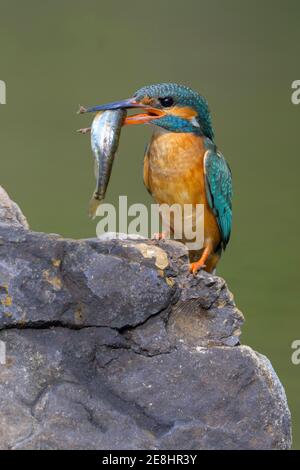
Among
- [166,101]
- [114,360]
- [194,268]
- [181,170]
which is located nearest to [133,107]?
[166,101]

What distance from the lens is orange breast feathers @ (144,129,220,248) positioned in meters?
3.26

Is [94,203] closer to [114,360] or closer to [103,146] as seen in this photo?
[103,146]

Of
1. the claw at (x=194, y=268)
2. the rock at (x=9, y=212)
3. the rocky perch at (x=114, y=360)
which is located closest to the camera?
the rocky perch at (x=114, y=360)

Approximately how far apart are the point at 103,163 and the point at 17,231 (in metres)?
0.45

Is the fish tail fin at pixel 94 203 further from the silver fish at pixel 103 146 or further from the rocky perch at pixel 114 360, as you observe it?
the rocky perch at pixel 114 360

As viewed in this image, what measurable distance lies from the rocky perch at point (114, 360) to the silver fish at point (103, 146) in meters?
0.31

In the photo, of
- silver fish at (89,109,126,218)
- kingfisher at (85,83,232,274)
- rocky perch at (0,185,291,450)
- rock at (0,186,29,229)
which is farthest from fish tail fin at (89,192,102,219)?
kingfisher at (85,83,232,274)

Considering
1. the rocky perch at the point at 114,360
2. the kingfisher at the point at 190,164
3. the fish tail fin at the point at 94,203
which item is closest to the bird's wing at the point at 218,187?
the kingfisher at the point at 190,164

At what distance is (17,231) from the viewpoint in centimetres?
254

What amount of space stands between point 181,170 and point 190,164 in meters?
0.03

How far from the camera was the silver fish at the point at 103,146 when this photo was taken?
2.87 meters

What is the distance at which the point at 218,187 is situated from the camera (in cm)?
329
